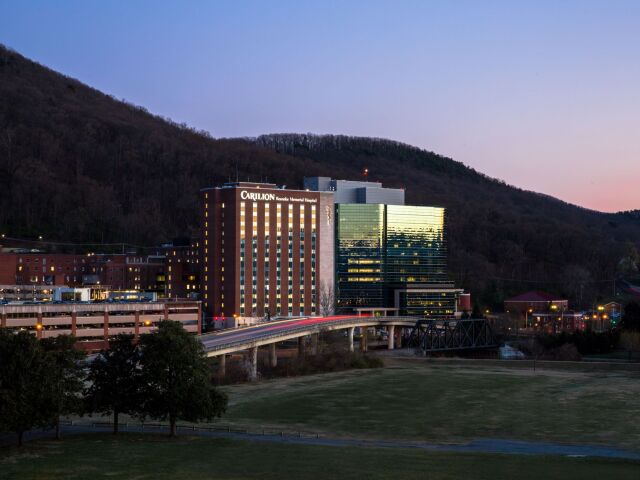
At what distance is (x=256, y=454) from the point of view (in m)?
76.4

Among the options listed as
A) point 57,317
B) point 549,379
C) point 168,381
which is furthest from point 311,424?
point 57,317

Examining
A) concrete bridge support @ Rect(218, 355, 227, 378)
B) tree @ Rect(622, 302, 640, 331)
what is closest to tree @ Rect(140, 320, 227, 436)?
concrete bridge support @ Rect(218, 355, 227, 378)

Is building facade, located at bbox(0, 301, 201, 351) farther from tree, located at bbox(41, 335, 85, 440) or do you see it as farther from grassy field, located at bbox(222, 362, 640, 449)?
tree, located at bbox(41, 335, 85, 440)

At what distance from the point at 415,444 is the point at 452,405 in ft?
87.3

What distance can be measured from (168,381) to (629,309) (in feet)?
419

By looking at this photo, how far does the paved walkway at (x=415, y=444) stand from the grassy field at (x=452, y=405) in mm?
3431

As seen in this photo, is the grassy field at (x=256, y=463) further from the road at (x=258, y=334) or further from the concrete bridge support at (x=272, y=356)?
the concrete bridge support at (x=272, y=356)

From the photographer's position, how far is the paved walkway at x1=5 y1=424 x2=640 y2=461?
3187 inches

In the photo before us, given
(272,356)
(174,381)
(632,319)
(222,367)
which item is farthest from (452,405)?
(632,319)

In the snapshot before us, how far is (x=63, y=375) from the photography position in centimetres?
8150

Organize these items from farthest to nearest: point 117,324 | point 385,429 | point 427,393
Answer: point 117,324
point 427,393
point 385,429

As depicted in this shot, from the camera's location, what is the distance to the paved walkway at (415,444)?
8094 cm

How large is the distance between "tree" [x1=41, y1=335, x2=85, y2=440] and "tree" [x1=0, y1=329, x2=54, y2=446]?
49cm

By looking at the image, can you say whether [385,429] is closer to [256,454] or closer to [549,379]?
[256,454]
